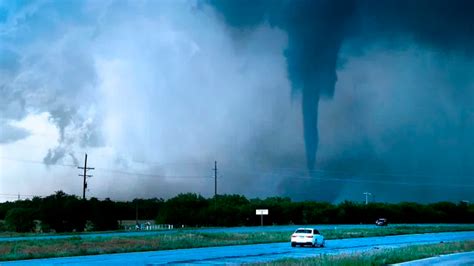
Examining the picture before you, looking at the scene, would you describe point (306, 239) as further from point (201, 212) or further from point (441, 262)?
point (201, 212)

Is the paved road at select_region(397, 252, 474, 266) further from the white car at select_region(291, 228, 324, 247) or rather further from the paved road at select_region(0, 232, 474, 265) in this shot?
the white car at select_region(291, 228, 324, 247)

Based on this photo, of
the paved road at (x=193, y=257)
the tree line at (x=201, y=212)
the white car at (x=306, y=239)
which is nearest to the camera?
the paved road at (x=193, y=257)

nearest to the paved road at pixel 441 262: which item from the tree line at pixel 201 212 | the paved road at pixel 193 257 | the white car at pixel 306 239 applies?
the paved road at pixel 193 257

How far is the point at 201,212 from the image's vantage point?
4941 inches

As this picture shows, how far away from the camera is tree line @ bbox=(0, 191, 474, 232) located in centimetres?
9500

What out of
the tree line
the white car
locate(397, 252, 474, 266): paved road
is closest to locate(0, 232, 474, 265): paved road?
the white car

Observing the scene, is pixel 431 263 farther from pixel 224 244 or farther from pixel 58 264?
pixel 224 244

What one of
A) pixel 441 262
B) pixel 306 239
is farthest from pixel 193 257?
pixel 306 239

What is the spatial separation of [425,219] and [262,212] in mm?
74191

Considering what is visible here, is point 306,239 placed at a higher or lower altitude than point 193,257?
higher

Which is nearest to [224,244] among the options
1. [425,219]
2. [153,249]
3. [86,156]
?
[153,249]

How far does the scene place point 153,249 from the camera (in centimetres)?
4566

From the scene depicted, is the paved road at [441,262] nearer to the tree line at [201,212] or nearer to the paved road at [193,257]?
the paved road at [193,257]

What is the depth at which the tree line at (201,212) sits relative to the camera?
9500 cm
